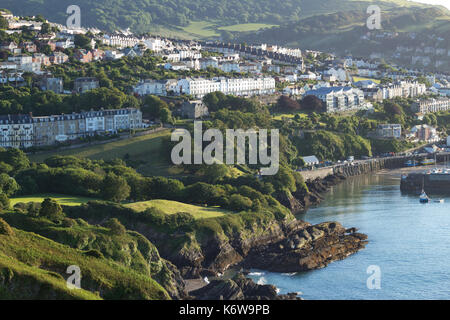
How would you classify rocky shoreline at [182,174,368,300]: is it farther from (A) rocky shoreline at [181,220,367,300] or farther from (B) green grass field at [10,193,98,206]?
(B) green grass field at [10,193,98,206]

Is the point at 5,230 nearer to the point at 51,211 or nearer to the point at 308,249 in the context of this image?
the point at 51,211

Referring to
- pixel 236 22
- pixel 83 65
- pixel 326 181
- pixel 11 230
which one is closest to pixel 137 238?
pixel 11 230

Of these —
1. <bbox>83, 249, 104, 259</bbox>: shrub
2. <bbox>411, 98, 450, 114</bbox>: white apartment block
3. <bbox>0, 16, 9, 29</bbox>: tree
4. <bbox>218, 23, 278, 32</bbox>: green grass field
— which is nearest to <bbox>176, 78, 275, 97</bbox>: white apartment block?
<bbox>411, 98, 450, 114</bbox>: white apartment block

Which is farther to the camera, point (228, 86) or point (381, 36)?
point (381, 36)

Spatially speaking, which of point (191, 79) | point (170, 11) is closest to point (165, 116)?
point (191, 79)

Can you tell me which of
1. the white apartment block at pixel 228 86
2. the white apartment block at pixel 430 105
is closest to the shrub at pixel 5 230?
the white apartment block at pixel 228 86

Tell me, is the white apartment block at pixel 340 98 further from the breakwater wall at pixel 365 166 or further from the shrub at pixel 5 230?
the shrub at pixel 5 230
